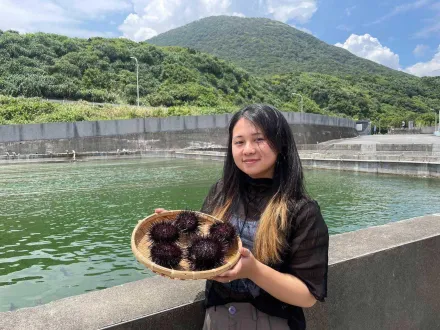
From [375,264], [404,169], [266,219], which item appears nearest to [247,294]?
[266,219]

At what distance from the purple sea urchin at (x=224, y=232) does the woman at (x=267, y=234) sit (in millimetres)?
119

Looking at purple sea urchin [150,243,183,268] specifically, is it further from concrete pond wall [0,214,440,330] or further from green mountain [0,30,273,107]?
green mountain [0,30,273,107]

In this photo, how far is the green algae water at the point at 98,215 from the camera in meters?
4.77

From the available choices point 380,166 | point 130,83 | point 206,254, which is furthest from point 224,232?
point 130,83

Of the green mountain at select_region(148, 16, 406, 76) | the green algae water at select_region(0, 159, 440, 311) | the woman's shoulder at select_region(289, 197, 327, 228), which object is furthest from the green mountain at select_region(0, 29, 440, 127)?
the green mountain at select_region(148, 16, 406, 76)

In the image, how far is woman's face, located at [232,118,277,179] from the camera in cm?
163

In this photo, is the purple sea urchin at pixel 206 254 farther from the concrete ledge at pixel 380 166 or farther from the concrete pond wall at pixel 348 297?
the concrete ledge at pixel 380 166

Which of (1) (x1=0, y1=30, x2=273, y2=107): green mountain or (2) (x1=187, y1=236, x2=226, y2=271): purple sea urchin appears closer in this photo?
(2) (x1=187, y1=236, x2=226, y2=271): purple sea urchin

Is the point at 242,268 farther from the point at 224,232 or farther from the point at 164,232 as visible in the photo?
the point at 164,232

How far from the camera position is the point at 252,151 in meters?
1.62

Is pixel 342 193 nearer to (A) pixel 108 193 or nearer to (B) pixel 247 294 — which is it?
(A) pixel 108 193

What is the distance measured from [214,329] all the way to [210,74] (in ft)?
209

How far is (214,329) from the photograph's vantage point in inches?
61.0

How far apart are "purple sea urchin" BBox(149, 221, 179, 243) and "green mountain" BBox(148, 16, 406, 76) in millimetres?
112273
